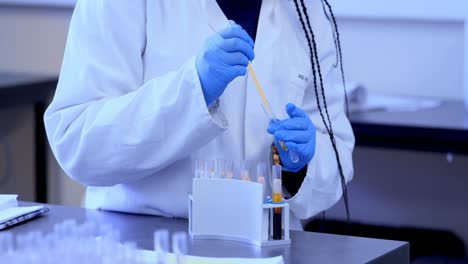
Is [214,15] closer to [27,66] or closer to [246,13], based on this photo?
[246,13]

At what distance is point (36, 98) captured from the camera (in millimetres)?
2699

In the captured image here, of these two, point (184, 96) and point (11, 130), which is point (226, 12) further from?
point (11, 130)

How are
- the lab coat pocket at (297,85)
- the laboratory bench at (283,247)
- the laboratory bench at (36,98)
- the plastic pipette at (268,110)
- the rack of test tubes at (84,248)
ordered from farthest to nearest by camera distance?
the laboratory bench at (36,98) → the lab coat pocket at (297,85) → the plastic pipette at (268,110) → the laboratory bench at (283,247) → the rack of test tubes at (84,248)

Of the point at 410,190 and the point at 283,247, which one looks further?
the point at 410,190

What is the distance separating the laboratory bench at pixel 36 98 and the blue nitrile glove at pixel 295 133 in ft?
4.63

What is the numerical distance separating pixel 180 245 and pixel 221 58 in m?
0.26

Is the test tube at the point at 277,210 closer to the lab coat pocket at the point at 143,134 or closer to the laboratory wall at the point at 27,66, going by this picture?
the lab coat pocket at the point at 143,134

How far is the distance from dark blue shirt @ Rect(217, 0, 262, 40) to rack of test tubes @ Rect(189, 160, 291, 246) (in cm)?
33

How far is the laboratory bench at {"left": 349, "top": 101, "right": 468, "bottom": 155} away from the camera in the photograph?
2020mm

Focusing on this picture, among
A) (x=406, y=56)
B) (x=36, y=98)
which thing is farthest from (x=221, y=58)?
(x=36, y=98)

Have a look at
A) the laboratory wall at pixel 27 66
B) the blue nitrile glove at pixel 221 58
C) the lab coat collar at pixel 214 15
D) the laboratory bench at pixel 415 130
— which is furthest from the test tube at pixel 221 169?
the laboratory wall at pixel 27 66

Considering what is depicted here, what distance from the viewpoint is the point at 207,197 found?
3.84 feet

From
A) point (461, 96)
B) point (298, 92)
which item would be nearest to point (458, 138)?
point (461, 96)

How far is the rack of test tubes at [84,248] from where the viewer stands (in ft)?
3.20
